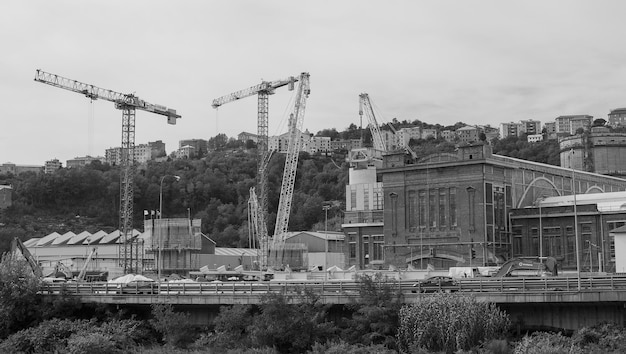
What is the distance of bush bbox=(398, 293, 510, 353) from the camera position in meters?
43.1

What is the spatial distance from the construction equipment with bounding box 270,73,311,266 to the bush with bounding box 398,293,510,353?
303 ft

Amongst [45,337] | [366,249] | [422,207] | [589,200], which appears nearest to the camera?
[45,337]

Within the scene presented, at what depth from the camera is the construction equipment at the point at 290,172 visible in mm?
139125

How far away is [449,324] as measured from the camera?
43.4m

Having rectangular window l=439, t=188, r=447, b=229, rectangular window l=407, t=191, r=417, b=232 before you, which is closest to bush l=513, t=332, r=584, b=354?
rectangular window l=439, t=188, r=447, b=229

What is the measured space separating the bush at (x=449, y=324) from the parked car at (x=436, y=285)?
2317 mm

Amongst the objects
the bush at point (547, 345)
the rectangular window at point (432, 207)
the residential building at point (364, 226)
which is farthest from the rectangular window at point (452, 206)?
the bush at point (547, 345)

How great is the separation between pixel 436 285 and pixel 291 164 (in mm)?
93549

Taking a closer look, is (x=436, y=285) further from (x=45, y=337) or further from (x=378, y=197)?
(x=378, y=197)

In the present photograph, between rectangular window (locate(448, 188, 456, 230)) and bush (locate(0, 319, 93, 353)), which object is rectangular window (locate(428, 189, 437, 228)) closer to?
rectangular window (locate(448, 188, 456, 230))

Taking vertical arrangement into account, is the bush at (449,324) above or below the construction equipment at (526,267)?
below

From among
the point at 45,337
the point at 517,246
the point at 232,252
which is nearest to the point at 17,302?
the point at 45,337

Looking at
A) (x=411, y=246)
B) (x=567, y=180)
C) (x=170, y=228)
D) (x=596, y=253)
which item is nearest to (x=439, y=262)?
(x=411, y=246)

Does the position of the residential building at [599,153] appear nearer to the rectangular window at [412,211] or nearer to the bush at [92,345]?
the rectangular window at [412,211]
